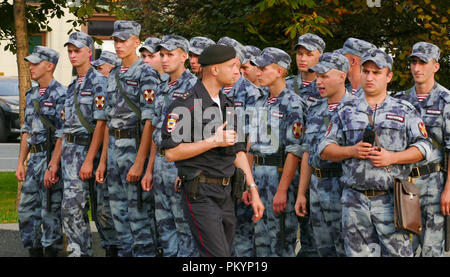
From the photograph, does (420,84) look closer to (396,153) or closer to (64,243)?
(396,153)

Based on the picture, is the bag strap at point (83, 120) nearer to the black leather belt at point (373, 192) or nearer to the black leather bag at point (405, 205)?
the black leather belt at point (373, 192)

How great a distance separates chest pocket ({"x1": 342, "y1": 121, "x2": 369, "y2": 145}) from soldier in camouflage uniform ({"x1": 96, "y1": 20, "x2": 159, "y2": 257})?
91.3 inches

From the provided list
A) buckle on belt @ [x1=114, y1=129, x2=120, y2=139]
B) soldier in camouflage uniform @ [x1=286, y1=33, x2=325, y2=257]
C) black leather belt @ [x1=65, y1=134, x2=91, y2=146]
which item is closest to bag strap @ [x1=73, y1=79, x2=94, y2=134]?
black leather belt @ [x1=65, y1=134, x2=91, y2=146]

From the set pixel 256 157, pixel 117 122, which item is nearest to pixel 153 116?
pixel 117 122

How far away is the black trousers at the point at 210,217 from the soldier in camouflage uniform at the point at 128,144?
229 cm

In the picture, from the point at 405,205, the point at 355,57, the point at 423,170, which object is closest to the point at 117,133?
the point at 355,57

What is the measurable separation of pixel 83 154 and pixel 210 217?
310 centimetres

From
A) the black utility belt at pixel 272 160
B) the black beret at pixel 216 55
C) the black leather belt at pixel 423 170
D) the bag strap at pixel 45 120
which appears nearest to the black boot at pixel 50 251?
the bag strap at pixel 45 120

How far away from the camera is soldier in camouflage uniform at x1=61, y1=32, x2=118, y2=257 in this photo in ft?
27.5

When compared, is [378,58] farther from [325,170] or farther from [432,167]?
[432,167]

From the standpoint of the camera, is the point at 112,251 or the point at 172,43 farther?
the point at 112,251

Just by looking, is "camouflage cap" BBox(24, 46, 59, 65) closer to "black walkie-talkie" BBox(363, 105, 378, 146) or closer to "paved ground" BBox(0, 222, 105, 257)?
"paved ground" BBox(0, 222, 105, 257)

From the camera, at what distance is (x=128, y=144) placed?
27.3 ft

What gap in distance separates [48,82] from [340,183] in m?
3.61
